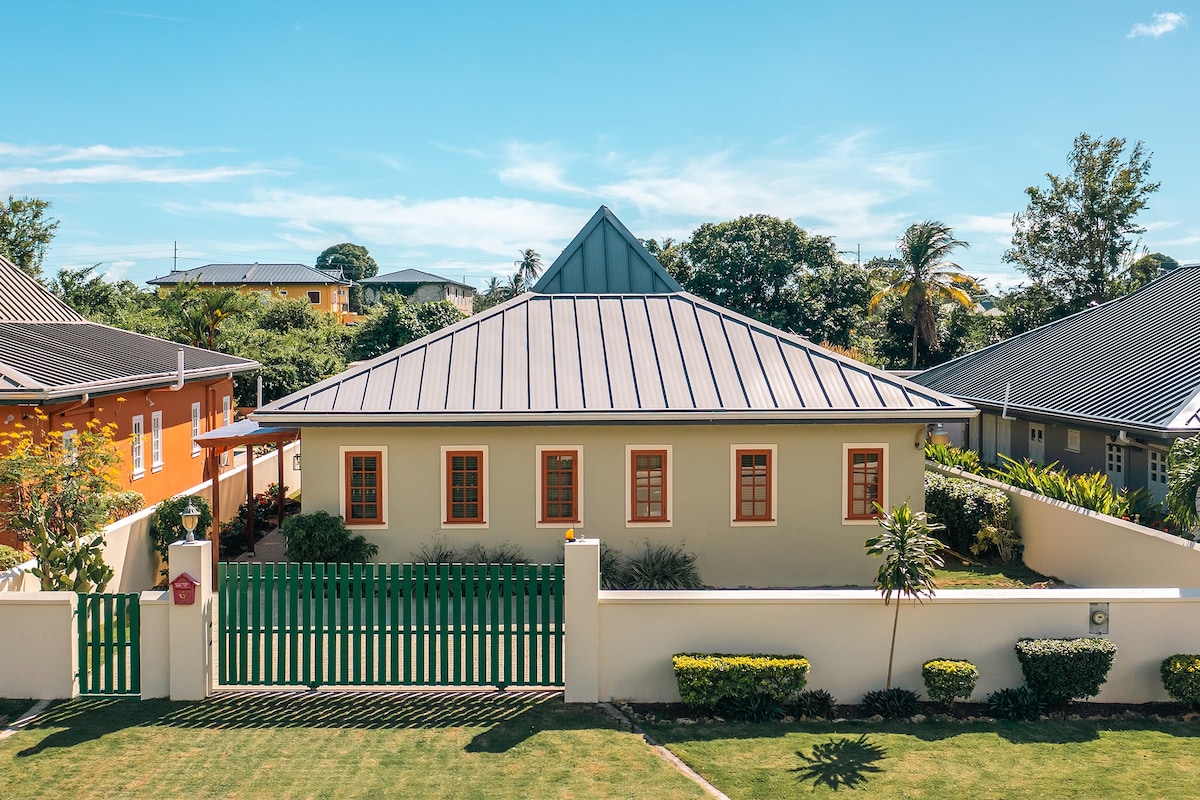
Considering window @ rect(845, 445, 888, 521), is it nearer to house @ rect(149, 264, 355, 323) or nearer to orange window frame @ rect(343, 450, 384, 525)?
orange window frame @ rect(343, 450, 384, 525)

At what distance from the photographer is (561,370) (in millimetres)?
15836

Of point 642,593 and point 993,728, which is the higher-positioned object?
point 642,593

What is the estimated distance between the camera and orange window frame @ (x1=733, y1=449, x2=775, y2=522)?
590 inches

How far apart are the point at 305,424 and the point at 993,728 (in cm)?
1069

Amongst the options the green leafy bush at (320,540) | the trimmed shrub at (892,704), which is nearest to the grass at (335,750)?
the trimmed shrub at (892,704)

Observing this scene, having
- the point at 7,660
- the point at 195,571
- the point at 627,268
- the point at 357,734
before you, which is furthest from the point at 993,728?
the point at 627,268

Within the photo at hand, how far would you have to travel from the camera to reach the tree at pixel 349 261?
120m

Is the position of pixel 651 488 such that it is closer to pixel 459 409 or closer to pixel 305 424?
pixel 459 409

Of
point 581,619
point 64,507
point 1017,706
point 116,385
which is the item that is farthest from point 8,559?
point 1017,706

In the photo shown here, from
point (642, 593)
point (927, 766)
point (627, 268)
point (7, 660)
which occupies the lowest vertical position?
point (927, 766)

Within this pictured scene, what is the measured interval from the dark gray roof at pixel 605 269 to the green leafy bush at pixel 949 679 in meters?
11.7

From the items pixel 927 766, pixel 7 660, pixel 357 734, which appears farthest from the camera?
pixel 7 660

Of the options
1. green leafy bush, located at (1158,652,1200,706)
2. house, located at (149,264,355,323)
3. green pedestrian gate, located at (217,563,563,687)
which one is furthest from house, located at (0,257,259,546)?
house, located at (149,264,355,323)

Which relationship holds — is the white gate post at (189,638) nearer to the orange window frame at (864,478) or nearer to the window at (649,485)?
the window at (649,485)
